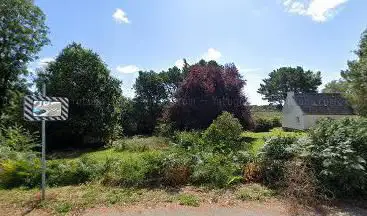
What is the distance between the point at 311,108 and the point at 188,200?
3909cm

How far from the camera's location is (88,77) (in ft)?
89.2

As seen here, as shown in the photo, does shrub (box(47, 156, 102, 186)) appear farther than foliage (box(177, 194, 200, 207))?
Yes

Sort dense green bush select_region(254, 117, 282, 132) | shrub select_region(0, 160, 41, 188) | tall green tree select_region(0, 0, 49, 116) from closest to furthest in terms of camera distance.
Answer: shrub select_region(0, 160, 41, 188) < tall green tree select_region(0, 0, 49, 116) < dense green bush select_region(254, 117, 282, 132)

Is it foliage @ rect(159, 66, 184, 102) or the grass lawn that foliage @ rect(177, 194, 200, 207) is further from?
foliage @ rect(159, 66, 184, 102)

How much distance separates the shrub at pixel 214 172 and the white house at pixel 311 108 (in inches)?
1390

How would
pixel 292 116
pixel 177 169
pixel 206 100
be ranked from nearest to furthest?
pixel 177 169
pixel 206 100
pixel 292 116

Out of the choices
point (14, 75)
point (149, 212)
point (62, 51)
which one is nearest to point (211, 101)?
point (62, 51)

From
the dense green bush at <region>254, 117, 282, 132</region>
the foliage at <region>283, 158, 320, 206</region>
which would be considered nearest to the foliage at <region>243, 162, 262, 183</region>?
the foliage at <region>283, 158, 320, 206</region>

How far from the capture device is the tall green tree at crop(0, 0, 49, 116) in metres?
25.3

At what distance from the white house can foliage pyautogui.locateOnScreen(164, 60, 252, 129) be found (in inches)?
712

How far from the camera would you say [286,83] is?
80.4m

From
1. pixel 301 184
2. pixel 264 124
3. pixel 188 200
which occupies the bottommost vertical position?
pixel 188 200

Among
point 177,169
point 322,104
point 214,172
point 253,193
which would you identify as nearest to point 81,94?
point 177,169

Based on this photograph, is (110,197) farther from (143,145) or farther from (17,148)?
(143,145)
